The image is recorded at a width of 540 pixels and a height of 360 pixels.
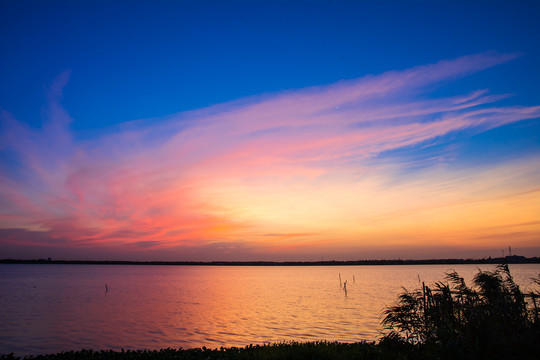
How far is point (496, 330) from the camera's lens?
14.2 m

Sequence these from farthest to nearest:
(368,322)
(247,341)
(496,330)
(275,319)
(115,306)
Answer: (115,306) < (275,319) < (368,322) < (247,341) < (496,330)

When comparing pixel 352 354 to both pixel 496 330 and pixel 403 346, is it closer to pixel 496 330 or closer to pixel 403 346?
pixel 403 346

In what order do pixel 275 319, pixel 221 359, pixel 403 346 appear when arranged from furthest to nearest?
pixel 275 319, pixel 221 359, pixel 403 346

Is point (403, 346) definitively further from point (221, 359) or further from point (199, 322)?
point (199, 322)

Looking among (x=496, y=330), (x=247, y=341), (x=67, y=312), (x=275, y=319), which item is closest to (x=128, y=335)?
(x=247, y=341)

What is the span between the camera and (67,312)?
55.1 m

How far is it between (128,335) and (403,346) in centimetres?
3099

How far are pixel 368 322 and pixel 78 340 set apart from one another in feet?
108

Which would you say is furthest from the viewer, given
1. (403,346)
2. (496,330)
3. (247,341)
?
(247,341)

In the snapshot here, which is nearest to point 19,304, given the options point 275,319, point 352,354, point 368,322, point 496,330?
point 275,319

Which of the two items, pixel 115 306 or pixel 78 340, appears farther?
pixel 115 306

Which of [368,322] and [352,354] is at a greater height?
[352,354]

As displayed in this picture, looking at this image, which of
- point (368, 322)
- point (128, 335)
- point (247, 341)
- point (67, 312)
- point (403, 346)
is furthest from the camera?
point (67, 312)

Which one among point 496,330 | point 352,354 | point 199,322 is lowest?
point 199,322
